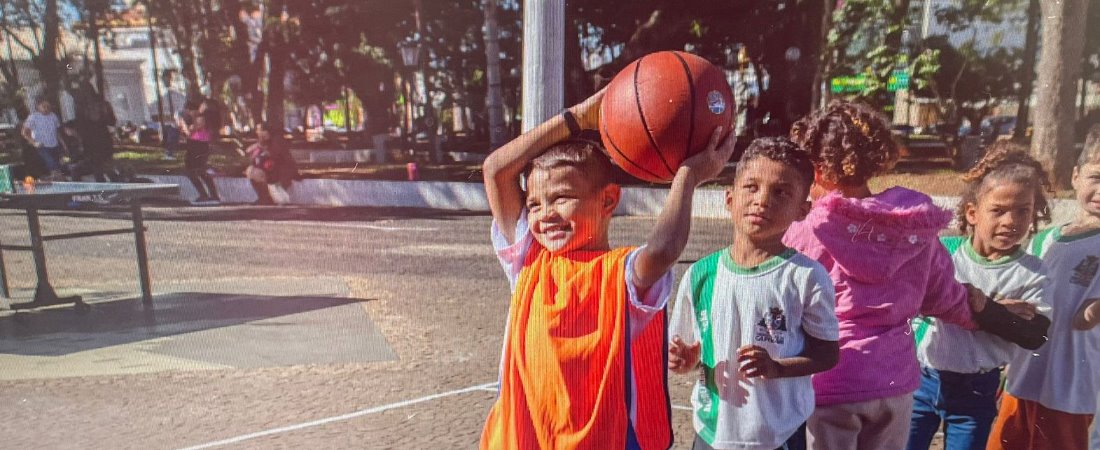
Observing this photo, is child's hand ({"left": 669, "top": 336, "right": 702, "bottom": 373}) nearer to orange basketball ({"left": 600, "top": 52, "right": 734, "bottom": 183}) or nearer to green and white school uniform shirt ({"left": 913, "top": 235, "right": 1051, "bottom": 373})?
orange basketball ({"left": 600, "top": 52, "right": 734, "bottom": 183})

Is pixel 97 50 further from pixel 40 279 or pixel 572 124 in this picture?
pixel 572 124

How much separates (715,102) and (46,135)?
2.96 meters

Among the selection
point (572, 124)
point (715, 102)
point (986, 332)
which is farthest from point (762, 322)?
point (986, 332)

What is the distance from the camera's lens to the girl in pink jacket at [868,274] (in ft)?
6.16

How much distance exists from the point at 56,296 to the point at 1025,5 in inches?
162

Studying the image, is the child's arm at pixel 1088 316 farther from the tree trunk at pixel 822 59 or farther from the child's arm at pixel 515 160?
the child's arm at pixel 515 160

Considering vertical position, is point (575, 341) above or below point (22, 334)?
above

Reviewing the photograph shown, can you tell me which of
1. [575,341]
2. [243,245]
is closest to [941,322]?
[575,341]

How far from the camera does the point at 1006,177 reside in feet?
7.00

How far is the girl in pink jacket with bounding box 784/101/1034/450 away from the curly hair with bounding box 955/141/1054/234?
353 millimetres

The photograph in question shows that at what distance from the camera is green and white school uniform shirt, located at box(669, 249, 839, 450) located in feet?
5.65

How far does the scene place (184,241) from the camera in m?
3.29

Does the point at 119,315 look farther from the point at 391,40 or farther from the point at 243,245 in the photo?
the point at 391,40

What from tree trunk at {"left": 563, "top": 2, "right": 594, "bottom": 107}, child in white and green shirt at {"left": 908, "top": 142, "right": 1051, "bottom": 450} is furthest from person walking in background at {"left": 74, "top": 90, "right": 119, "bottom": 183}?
child in white and green shirt at {"left": 908, "top": 142, "right": 1051, "bottom": 450}
